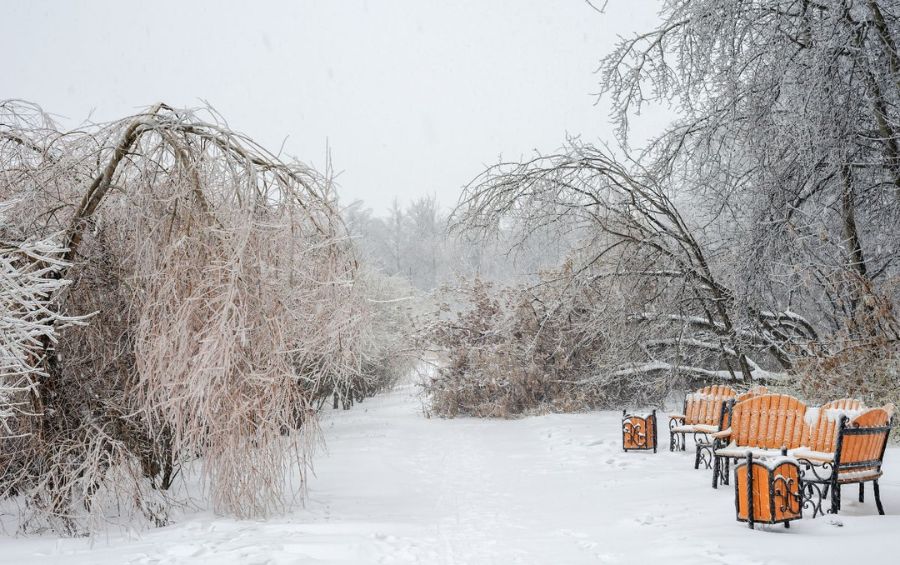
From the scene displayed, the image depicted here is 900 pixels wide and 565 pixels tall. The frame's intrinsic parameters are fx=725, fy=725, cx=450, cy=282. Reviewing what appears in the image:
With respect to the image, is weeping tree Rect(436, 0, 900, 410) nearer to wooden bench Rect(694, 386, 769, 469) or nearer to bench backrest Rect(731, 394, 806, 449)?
wooden bench Rect(694, 386, 769, 469)

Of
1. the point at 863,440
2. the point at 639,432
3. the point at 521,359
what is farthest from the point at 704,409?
the point at 521,359

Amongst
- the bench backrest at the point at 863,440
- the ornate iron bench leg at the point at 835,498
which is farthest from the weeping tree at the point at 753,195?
the ornate iron bench leg at the point at 835,498

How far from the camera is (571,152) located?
12500 mm

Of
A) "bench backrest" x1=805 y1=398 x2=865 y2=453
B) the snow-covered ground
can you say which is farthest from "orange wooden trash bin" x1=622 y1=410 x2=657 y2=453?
"bench backrest" x1=805 y1=398 x2=865 y2=453

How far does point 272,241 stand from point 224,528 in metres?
2.55

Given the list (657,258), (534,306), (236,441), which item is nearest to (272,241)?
(236,441)

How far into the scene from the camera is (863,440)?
5973 millimetres

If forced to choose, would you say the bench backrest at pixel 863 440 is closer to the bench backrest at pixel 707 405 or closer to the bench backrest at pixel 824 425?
the bench backrest at pixel 824 425

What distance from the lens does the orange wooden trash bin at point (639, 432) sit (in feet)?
33.8

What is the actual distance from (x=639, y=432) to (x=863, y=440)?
461 cm

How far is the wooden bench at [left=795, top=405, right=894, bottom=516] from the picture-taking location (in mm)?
5789

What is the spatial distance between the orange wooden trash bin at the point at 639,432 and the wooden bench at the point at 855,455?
407 centimetres

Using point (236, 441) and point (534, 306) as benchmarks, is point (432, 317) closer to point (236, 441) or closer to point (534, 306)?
point (534, 306)

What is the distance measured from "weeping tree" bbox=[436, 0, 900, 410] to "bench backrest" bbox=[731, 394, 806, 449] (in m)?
2.55
